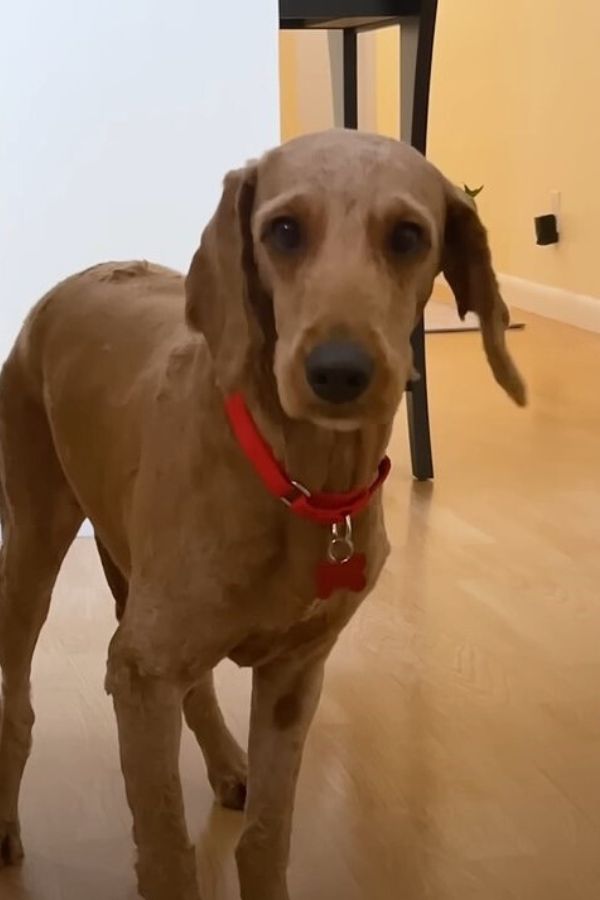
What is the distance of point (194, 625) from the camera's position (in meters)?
1.20

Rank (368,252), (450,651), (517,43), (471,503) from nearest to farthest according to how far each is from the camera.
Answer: (368,252)
(450,651)
(471,503)
(517,43)

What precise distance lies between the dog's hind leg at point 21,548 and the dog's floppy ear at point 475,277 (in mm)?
521

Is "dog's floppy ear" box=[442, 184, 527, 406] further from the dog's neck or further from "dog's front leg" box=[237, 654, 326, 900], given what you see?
"dog's front leg" box=[237, 654, 326, 900]

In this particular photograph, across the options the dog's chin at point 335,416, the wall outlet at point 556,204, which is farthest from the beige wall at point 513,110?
the dog's chin at point 335,416

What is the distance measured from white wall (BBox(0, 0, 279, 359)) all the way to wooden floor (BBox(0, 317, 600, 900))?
0.56 metres

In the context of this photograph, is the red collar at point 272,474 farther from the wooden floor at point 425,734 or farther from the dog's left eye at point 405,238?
the wooden floor at point 425,734

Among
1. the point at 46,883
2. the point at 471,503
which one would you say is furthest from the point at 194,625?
the point at 471,503

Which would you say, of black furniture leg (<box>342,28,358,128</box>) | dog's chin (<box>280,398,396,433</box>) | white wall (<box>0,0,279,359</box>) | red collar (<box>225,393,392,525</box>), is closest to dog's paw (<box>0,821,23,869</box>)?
red collar (<box>225,393,392,525</box>)

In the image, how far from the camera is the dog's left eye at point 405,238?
3.55 ft

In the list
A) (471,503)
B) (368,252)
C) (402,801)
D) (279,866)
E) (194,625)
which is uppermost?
(368,252)

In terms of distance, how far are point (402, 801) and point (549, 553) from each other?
3.05 ft

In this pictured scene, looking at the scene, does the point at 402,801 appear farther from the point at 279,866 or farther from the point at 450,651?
the point at 450,651

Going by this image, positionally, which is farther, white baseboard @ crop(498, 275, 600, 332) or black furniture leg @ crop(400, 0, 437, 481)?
white baseboard @ crop(498, 275, 600, 332)

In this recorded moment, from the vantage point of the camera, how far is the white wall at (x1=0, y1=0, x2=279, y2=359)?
241 cm
